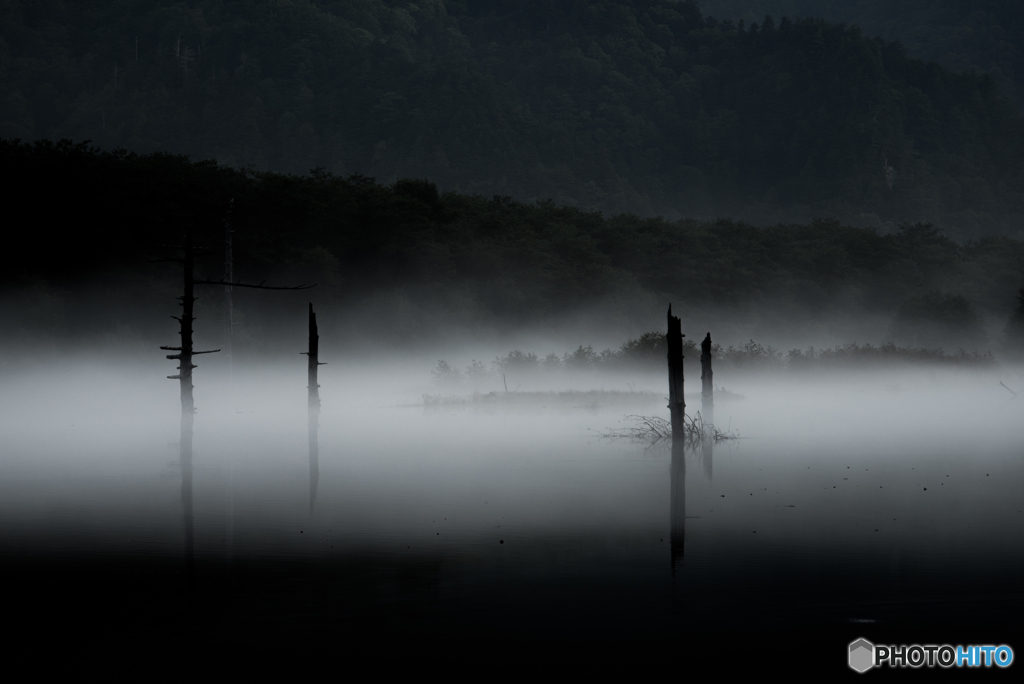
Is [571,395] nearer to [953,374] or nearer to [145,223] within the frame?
[953,374]

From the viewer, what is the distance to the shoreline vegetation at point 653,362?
189 feet

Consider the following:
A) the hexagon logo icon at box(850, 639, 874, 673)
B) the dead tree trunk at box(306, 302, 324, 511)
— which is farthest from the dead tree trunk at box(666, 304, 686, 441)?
the hexagon logo icon at box(850, 639, 874, 673)

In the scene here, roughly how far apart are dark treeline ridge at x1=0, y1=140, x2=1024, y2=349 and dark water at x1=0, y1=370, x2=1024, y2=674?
39.4m

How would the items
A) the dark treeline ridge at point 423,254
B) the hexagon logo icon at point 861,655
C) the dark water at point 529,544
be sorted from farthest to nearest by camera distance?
the dark treeline ridge at point 423,254 < the dark water at point 529,544 < the hexagon logo icon at point 861,655

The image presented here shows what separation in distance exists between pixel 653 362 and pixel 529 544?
145ft

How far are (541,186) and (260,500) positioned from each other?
183 m

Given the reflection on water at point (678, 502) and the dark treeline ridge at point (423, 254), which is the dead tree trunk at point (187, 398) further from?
the dark treeline ridge at point (423, 254)

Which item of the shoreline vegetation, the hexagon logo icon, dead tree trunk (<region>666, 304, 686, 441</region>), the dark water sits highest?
the shoreline vegetation

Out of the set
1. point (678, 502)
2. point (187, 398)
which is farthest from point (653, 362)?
point (678, 502)

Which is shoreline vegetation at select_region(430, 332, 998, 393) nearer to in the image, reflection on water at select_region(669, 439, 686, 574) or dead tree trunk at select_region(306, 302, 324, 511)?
dead tree trunk at select_region(306, 302, 324, 511)

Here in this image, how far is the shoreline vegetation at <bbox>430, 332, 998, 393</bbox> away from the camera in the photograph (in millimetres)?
57719

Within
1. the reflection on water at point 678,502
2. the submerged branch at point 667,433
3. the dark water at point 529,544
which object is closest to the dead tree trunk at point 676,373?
the reflection on water at point 678,502

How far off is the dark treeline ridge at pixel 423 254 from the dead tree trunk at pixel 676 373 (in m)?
37.6

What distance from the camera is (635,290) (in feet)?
358
